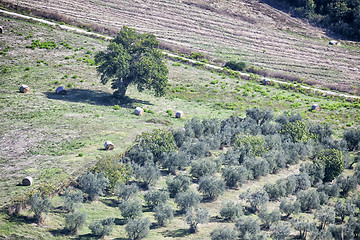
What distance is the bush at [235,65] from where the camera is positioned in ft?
332

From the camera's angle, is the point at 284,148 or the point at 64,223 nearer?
the point at 64,223

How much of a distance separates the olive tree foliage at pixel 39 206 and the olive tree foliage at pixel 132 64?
37.9m

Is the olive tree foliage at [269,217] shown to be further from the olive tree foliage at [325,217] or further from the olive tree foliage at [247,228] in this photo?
the olive tree foliage at [325,217]

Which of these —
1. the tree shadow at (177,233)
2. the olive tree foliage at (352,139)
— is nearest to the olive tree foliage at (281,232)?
the tree shadow at (177,233)

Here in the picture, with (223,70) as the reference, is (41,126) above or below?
below

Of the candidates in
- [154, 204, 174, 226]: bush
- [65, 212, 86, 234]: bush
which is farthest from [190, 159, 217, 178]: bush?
[65, 212, 86, 234]: bush

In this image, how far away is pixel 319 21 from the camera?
13650 cm

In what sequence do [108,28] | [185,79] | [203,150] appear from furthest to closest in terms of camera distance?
[108,28] → [185,79] → [203,150]

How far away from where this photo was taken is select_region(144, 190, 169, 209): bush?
38.6 meters

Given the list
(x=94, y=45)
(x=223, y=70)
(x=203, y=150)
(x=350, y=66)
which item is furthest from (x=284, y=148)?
(x=350, y=66)

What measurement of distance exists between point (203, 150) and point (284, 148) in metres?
14.1

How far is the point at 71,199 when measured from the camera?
1375 inches

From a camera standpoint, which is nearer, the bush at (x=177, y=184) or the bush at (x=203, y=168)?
the bush at (x=177, y=184)

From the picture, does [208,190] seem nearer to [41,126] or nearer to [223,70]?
[41,126]
